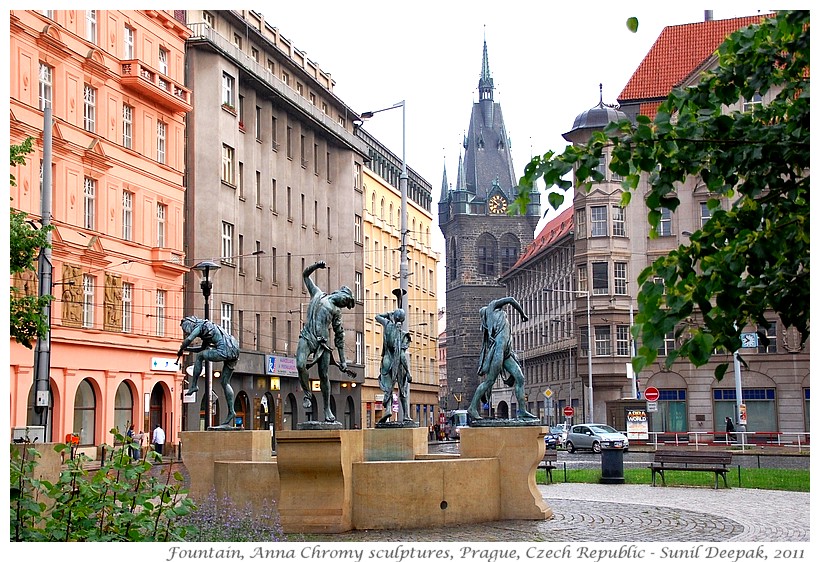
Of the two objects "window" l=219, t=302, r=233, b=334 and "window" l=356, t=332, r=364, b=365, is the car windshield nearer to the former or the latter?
"window" l=219, t=302, r=233, b=334

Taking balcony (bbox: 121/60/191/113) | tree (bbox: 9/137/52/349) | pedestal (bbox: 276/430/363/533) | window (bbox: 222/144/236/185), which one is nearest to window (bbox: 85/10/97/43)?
balcony (bbox: 121/60/191/113)

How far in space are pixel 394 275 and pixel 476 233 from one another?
65302mm

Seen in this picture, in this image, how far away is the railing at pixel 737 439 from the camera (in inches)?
1960

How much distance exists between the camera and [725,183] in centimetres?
756

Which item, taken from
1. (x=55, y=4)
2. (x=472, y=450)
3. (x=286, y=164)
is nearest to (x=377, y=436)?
(x=472, y=450)

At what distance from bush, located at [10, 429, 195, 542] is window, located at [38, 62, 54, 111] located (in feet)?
101

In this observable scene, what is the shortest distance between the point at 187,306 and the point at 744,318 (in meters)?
43.6

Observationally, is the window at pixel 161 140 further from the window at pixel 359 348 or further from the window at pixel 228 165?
the window at pixel 359 348

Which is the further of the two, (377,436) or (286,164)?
(286,164)

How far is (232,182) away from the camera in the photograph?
51812 mm

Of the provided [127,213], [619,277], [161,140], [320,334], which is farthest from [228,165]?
[320,334]

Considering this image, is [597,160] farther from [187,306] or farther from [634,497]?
[187,306]

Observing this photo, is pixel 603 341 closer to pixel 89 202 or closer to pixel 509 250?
pixel 89 202
